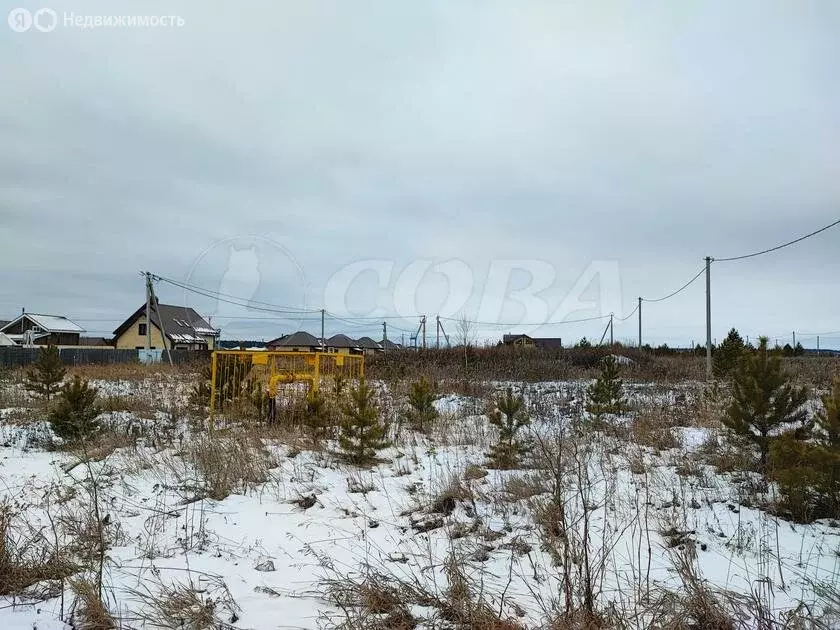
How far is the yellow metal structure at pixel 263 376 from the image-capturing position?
8.73 metres

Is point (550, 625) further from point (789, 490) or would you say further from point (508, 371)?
point (508, 371)

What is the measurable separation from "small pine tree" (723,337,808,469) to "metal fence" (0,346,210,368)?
25.0 metres

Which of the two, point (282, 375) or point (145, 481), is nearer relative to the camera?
point (145, 481)

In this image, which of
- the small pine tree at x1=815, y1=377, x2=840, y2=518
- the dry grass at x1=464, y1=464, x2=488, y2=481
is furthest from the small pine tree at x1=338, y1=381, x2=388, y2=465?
the small pine tree at x1=815, y1=377, x2=840, y2=518

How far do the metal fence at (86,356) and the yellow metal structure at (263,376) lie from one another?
18.5 m

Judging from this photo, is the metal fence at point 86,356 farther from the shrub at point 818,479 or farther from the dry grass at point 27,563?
the shrub at point 818,479

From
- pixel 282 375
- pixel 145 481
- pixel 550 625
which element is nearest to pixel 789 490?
pixel 550 625

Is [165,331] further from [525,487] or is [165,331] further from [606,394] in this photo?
[525,487]

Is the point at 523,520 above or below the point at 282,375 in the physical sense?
below

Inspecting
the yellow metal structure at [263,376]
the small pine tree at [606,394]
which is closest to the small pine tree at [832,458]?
the small pine tree at [606,394]

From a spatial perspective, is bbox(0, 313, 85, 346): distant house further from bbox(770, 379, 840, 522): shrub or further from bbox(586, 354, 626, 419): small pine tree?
bbox(770, 379, 840, 522): shrub

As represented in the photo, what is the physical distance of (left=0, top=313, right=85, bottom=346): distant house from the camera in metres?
46.7

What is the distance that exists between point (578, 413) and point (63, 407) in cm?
842

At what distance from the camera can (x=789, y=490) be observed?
4.32m
